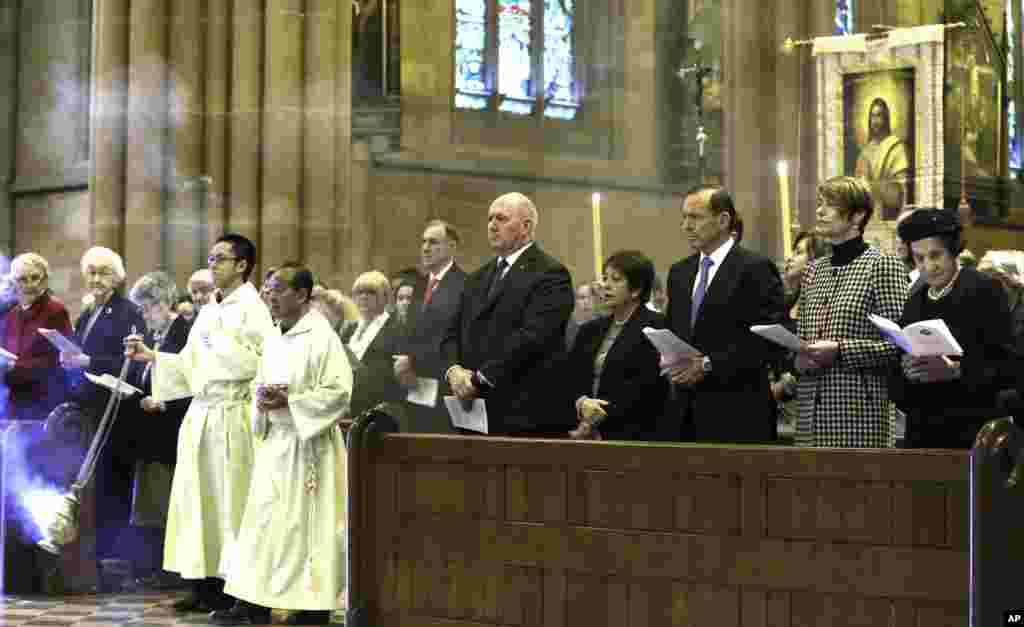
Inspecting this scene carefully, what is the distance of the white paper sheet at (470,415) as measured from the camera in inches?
311

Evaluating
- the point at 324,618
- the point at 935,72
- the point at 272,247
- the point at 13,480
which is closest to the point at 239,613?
the point at 324,618

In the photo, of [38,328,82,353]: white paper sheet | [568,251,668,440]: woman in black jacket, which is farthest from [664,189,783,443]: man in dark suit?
[38,328,82,353]: white paper sheet

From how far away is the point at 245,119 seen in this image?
48.5 feet

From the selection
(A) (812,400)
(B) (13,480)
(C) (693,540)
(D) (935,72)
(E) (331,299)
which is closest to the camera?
(C) (693,540)

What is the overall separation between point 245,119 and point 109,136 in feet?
3.75

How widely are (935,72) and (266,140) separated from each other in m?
5.56

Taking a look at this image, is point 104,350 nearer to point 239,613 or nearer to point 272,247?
point 239,613

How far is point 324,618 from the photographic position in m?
9.36

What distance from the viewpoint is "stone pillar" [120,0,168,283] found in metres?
14.5

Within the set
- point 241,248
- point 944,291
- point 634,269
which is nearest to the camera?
point 944,291

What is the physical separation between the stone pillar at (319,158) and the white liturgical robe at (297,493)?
561 cm

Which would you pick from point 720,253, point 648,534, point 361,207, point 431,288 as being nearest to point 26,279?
point 431,288

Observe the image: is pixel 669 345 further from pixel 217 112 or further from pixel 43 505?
pixel 217 112

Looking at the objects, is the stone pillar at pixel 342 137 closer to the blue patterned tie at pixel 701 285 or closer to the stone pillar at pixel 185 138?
the stone pillar at pixel 185 138
